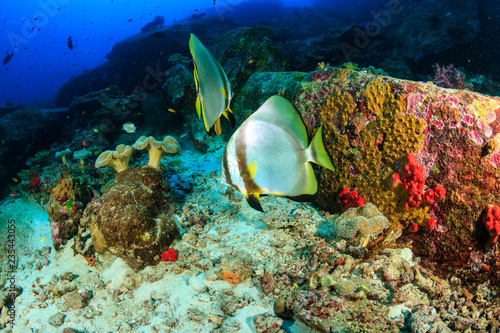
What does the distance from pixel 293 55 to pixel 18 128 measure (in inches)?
442

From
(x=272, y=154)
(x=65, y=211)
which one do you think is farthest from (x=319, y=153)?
(x=65, y=211)

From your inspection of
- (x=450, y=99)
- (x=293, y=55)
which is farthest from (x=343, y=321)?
(x=293, y=55)

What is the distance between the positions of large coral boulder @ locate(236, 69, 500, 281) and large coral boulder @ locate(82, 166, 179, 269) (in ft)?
9.47

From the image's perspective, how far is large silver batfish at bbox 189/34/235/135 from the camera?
1.58 m

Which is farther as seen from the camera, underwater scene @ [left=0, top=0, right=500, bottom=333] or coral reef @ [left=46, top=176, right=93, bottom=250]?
coral reef @ [left=46, top=176, right=93, bottom=250]

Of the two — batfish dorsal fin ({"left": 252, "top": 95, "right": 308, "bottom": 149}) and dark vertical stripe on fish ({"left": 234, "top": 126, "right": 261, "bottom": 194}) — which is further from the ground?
batfish dorsal fin ({"left": 252, "top": 95, "right": 308, "bottom": 149})

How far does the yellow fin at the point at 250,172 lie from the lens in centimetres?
150

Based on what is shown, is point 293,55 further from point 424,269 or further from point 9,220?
point 9,220

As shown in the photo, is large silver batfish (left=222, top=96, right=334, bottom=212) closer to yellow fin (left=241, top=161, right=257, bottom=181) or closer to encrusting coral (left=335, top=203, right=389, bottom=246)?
yellow fin (left=241, top=161, right=257, bottom=181)

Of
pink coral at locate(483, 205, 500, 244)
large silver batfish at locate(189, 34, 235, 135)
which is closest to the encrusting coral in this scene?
pink coral at locate(483, 205, 500, 244)

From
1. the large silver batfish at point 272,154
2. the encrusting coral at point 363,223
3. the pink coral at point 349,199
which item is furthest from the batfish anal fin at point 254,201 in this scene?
the pink coral at point 349,199

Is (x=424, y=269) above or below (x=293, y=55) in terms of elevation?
below

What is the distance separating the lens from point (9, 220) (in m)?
5.06

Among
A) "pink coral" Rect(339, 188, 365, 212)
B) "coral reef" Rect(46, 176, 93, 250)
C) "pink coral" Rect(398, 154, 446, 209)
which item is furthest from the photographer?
"coral reef" Rect(46, 176, 93, 250)
